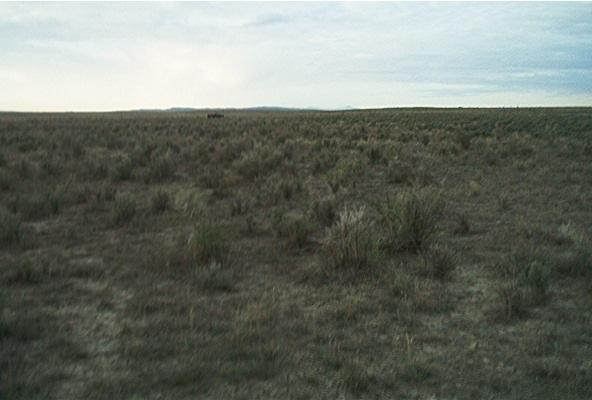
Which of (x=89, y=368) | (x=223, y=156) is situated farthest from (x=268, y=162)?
(x=89, y=368)

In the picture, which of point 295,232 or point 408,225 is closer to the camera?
point 408,225

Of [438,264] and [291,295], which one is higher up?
[438,264]

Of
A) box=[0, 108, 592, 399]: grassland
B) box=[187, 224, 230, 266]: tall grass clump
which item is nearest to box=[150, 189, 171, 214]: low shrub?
box=[0, 108, 592, 399]: grassland

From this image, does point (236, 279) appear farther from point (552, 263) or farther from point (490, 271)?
point (552, 263)

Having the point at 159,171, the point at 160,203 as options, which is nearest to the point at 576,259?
the point at 160,203

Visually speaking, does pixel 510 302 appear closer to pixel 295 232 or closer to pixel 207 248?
pixel 295 232

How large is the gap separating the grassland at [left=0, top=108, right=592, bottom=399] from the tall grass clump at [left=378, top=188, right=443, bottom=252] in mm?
32

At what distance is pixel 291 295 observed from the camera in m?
6.65

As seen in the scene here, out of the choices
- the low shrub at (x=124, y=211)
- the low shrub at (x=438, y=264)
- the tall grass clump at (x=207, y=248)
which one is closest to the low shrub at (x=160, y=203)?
the low shrub at (x=124, y=211)

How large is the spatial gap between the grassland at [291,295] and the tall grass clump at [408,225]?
32 mm

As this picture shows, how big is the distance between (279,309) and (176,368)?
1639 mm

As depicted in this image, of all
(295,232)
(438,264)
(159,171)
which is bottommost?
(438,264)

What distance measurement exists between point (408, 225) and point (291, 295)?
8.88 feet

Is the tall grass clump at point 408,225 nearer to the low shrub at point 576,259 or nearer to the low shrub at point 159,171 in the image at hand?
the low shrub at point 576,259
